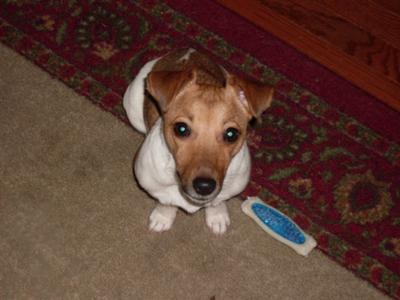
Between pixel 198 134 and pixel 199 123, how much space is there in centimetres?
6

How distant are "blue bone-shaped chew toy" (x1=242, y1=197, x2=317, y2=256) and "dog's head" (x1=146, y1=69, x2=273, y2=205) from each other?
820 millimetres

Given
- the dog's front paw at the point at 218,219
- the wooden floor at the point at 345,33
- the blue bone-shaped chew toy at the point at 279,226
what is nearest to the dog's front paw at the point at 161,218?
the dog's front paw at the point at 218,219

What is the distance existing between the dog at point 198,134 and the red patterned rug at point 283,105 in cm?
86

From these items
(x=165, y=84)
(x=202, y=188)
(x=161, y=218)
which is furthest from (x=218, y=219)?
(x=165, y=84)

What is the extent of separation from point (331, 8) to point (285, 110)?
4.00 feet

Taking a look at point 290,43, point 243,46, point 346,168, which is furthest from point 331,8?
point 346,168

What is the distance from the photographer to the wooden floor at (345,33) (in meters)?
4.49

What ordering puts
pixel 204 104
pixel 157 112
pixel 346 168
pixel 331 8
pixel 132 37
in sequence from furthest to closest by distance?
pixel 331 8 < pixel 132 37 < pixel 346 168 < pixel 157 112 < pixel 204 104

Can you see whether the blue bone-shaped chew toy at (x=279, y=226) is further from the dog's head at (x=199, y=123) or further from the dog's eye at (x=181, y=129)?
the dog's eye at (x=181, y=129)

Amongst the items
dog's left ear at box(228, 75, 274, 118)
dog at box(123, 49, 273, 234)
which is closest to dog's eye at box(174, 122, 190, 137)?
dog at box(123, 49, 273, 234)

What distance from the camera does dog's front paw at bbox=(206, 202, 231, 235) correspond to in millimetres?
3627

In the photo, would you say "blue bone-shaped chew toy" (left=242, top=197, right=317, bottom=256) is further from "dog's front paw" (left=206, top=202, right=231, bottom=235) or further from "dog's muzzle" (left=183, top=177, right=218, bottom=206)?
"dog's muzzle" (left=183, top=177, right=218, bottom=206)

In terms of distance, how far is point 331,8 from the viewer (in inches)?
191

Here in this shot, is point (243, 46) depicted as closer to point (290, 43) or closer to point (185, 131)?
point (290, 43)
